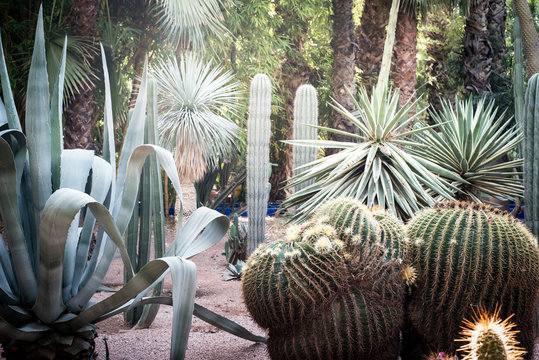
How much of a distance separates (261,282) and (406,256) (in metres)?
0.75

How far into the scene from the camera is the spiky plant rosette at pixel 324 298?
2521mm

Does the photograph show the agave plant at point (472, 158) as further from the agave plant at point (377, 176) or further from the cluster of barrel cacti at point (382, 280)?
the cluster of barrel cacti at point (382, 280)

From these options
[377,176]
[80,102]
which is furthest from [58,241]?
[80,102]

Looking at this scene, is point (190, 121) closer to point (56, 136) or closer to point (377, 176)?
point (377, 176)

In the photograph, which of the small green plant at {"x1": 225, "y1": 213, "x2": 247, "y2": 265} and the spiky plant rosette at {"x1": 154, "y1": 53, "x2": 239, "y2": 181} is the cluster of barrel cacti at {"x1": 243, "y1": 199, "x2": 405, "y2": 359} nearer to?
the small green plant at {"x1": 225, "y1": 213, "x2": 247, "y2": 265}

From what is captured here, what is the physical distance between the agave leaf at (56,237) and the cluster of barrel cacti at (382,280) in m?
0.80

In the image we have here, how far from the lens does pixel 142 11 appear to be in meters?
10.9

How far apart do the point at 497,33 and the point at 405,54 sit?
1.91 metres

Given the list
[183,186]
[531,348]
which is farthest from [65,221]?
[183,186]

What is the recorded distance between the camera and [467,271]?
2.65 meters

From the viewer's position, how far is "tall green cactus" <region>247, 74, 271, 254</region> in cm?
643

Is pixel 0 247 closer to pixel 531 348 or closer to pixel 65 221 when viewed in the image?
pixel 65 221

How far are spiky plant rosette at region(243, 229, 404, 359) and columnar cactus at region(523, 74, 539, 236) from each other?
5.23 feet

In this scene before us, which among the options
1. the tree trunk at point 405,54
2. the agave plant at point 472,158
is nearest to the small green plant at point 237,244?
the agave plant at point 472,158
